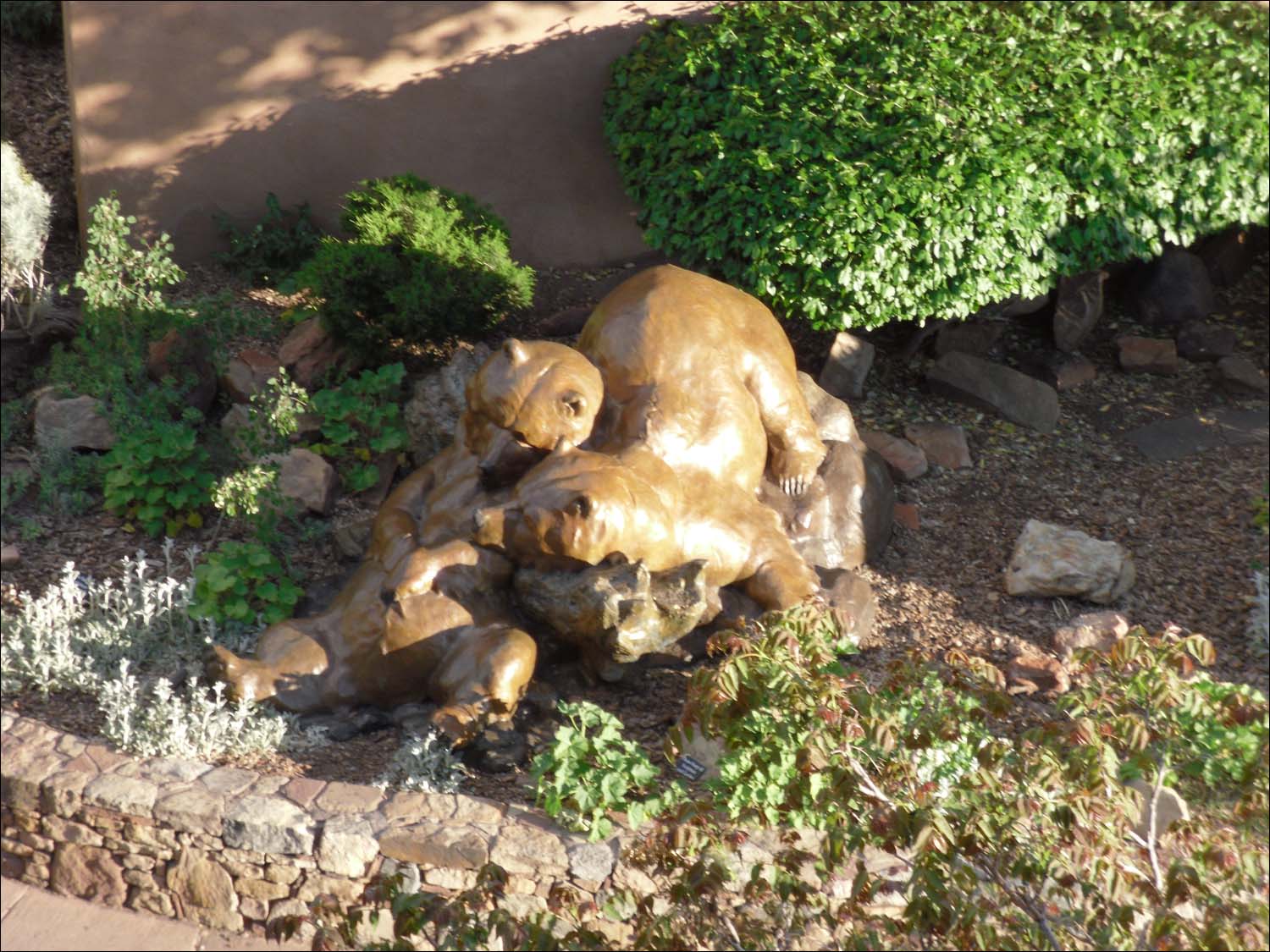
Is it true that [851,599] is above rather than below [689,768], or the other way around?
above

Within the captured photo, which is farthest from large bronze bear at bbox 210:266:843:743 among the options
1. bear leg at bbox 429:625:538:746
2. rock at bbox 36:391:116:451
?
rock at bbox 36:391:116:451

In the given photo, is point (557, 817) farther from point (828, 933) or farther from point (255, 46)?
point (255, 46)

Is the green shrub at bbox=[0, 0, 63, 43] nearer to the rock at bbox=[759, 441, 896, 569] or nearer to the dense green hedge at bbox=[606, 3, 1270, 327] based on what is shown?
the dense green hedge at bbox=[606, 3, 1270, 327]

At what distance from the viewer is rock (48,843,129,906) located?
4.48m

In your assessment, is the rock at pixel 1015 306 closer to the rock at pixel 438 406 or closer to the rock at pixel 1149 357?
the rock at pixel 1149 357

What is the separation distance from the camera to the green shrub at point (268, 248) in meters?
8.08

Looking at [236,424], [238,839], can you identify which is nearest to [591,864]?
[238,839]

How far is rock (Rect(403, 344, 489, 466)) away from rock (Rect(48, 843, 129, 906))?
244 centimetres

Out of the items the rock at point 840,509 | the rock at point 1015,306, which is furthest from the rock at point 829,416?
the rock at point 1015,306

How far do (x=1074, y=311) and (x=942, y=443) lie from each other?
171 cm

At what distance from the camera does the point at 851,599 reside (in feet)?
17.5

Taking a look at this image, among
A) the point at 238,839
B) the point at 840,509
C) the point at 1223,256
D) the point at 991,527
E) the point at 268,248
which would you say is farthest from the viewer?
the point at 1223,256

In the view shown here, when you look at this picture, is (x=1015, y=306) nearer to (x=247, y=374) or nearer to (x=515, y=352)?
(x=515, y=352)

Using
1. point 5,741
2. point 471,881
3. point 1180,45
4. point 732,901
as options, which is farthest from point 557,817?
point 1180,45
